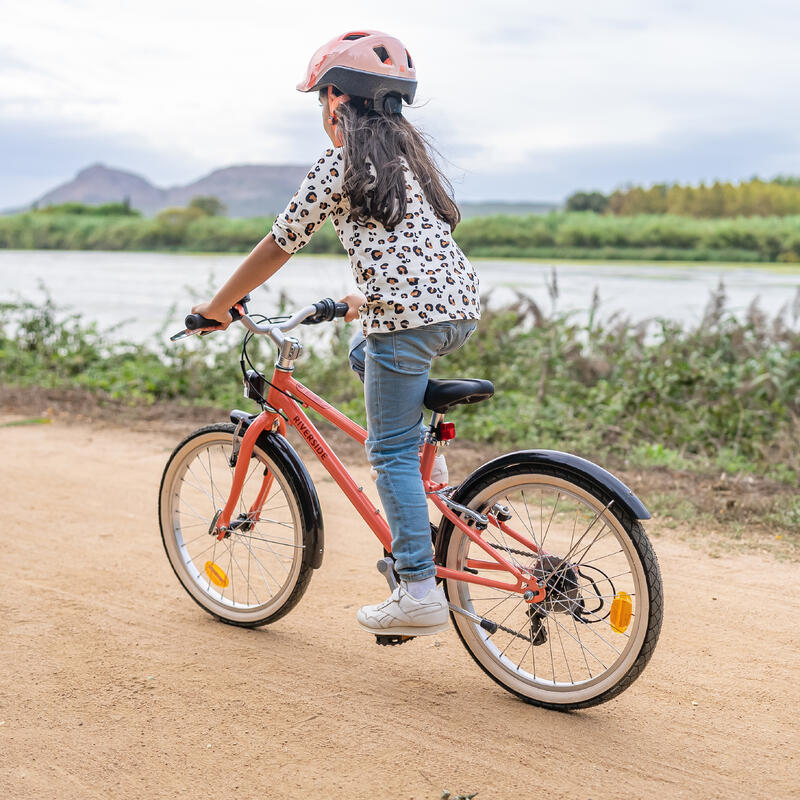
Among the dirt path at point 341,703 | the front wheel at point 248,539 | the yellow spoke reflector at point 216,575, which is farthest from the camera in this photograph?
the yellow spoke reflector at point 216,575

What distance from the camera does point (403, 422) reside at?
3043 mm

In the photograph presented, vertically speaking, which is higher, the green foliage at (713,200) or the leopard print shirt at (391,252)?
the green foliage at (713,200)

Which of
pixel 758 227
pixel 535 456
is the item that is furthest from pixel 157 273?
pixel 535 456

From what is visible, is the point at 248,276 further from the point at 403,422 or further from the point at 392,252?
the point at 403,422

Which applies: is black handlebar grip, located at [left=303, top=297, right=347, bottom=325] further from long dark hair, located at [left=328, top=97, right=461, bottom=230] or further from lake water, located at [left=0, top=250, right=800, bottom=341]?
lake water, located at [left=0, top=250, right=800, bottom=341]

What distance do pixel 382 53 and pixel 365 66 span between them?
0.08 metres

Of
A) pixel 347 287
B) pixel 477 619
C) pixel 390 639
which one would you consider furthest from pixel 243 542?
pixel 347 287

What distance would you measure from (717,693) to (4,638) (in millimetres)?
2743

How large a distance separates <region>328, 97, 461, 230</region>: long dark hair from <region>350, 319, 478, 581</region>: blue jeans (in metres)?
0.39

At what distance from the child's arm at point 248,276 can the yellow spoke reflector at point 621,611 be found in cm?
159

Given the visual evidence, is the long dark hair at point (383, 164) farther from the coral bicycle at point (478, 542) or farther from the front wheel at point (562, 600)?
the front wheel at point (562, 600)

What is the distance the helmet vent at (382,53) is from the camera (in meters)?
2.92

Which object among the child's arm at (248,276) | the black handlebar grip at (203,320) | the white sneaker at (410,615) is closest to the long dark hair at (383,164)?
the child's arm at (248,276)

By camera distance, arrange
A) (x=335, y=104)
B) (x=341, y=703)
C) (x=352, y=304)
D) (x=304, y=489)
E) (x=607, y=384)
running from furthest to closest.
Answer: (x=607, y=384) < (x=304, y=489) < (x=352, y=304) < (x=341, y=703) < (x=335, y=104)
